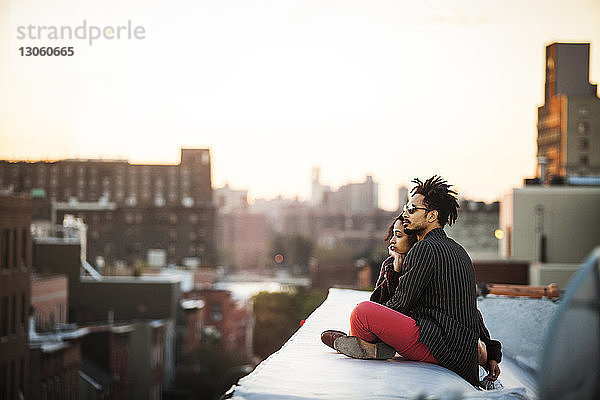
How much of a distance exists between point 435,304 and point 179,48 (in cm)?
1272

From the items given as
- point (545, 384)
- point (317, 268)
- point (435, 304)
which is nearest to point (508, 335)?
point (435, 304)

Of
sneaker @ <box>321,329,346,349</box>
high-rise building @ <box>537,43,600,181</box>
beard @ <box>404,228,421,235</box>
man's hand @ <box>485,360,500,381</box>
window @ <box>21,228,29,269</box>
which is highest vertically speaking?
high-rise building @ <box>537,43,600,181</box>

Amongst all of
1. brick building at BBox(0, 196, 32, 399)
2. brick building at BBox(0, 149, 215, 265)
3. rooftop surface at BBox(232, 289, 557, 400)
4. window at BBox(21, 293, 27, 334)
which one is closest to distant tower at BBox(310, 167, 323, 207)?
brick building at BBox(0, 149, 215, 265)

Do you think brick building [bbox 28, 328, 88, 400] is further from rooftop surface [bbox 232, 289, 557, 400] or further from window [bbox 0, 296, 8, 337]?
rooftop surface [bbox 232, 289, 557, 400]

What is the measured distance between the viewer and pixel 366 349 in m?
2.08

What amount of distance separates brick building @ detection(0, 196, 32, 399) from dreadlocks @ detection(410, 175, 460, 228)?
9.87 meters

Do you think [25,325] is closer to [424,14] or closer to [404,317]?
[424,14]

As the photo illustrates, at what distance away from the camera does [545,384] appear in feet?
3.40

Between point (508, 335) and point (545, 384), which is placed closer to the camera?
point (545, 384)

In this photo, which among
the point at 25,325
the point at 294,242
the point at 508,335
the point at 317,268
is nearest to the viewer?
the point at 508,335

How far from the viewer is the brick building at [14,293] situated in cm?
1138

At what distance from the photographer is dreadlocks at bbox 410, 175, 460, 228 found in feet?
7.31

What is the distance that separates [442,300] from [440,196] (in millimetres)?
297

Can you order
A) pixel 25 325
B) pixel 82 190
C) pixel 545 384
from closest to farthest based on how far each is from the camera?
pixel 545 384, pixel 25 325, pixel 82 190
